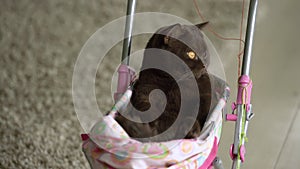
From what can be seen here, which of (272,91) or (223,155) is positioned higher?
(272,91)

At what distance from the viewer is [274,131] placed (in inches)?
61.5

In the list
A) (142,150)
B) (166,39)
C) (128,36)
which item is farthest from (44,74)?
(142,150)

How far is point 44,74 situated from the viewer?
68.6 inches

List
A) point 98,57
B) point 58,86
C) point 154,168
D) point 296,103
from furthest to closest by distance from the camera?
point 58,86 < point 98,57 < point 296,103 < point 154,168

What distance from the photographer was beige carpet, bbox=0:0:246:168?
66.9 inches

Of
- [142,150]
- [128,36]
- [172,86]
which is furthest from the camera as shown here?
[128,36]

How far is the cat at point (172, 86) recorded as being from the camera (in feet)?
2.58

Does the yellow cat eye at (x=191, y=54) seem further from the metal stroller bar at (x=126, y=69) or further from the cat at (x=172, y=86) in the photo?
the metal stroller bar at (x=126, y=69)

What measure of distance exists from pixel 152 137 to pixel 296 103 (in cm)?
90

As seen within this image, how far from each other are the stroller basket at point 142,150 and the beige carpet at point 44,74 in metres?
0.95

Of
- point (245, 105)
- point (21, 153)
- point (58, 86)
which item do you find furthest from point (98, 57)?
point (245, 105)

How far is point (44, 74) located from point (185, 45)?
1.03 m

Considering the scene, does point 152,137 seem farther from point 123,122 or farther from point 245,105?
point 245,105

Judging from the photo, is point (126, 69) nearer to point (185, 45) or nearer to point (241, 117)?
point (185, 45)
